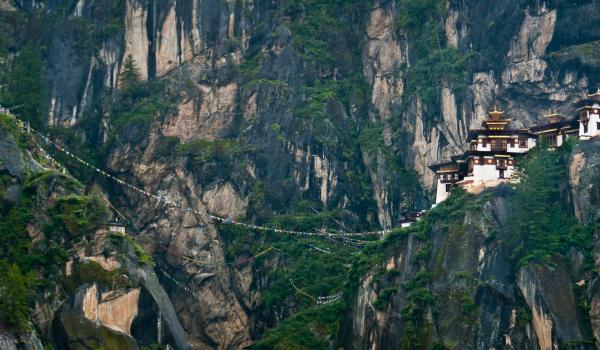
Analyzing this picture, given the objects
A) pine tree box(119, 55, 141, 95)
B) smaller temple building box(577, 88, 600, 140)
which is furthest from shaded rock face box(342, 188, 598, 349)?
pine tree box(119, 55, 141, 95)

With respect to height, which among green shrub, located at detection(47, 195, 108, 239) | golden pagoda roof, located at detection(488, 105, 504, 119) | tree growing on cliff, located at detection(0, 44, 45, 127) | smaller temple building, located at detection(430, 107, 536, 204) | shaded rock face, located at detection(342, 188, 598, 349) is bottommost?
shaded rock face, located at detection(342, 188, 598, 349)

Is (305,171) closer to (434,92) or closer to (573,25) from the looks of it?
(434,92)

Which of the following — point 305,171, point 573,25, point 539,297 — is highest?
point 573,25

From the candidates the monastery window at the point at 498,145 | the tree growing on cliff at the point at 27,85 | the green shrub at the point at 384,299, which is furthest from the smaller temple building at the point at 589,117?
the tree growing on cliff at the point at 27,85

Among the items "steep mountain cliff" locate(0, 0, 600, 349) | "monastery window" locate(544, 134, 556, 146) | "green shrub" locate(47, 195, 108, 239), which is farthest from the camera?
"steep mountain cliff" locate(0, 0, 600, 349)

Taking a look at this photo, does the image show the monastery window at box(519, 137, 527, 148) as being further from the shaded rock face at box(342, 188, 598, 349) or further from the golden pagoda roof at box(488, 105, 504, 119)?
the shaded rock face at box(342, 188, 598, 349)

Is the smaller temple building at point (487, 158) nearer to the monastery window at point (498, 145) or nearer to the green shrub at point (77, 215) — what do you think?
the monastery window at point (498, 145)

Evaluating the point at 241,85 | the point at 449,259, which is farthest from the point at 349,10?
the point at 449,259
